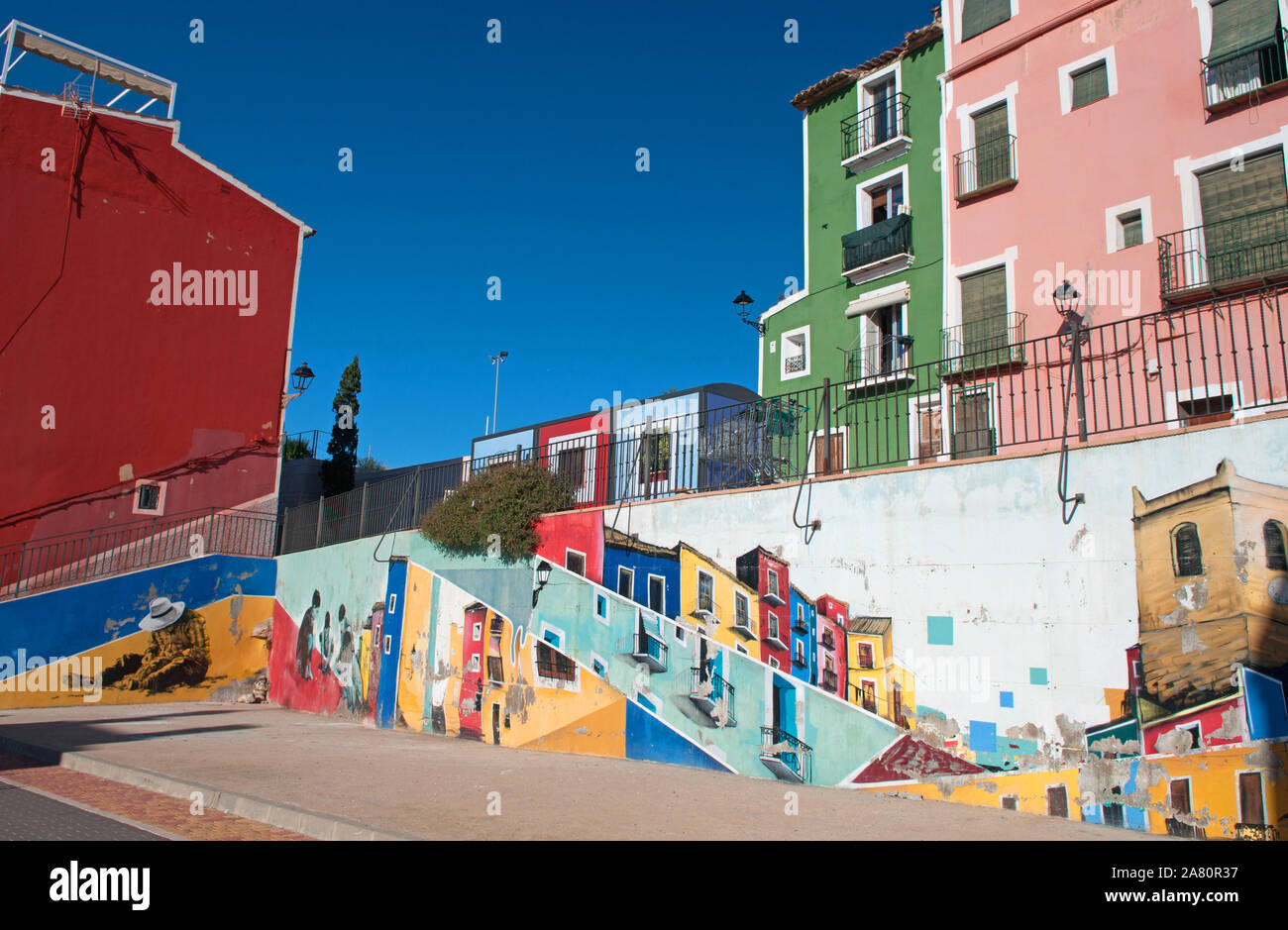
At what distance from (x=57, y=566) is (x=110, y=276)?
7.39 meters

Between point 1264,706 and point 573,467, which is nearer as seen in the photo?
point 1264,706

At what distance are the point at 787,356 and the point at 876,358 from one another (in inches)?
118

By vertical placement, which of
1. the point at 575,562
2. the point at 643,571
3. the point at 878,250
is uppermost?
the point at 878,250

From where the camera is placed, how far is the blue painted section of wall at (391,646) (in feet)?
49.9

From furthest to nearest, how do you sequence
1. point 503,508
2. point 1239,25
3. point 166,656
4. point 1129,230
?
1. point 166,656
2. point 1129,230
3. point 1239,25
4. point 503,508

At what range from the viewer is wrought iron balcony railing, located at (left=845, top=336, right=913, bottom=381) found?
20.3 m

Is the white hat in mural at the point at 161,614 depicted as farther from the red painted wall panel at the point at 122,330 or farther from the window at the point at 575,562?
the window at the point at 575,562

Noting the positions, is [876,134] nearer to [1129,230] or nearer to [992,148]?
[992,148]

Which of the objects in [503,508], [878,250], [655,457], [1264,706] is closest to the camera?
[1264,706]

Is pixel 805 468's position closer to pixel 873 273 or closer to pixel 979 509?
pixel 979 509

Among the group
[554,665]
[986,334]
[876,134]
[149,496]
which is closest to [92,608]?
[149,496]

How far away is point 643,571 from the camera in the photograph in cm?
1088

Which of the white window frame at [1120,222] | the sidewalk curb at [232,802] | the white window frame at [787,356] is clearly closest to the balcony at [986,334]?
the white window frame at [1120,222]

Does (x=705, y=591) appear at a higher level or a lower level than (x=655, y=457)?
lower
